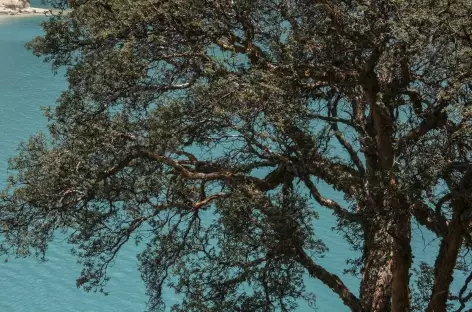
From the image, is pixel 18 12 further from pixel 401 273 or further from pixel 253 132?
pixel 401 273

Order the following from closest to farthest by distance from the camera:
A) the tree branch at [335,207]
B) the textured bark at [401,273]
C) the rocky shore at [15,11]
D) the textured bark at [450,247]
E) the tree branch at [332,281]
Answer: the textured bark at [450,247] < the tree branch at [335,207] < the textured bark at [401,273] < the tree branch at [332,281] < the rocky shore at [15,11]

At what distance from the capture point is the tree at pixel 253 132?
551 cm

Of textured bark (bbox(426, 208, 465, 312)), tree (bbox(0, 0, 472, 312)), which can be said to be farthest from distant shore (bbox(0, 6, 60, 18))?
textured bark (bbox(426, 208, 465, 312))

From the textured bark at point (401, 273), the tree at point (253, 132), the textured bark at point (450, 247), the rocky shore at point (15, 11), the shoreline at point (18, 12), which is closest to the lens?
the textured bark at point (450, 247)

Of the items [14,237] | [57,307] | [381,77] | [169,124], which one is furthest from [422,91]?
[57,307]

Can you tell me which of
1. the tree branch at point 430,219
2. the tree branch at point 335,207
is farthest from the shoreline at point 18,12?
the tree branch at point 430,219

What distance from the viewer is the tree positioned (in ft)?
18.1

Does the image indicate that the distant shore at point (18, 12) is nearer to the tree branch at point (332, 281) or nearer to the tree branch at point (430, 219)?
the tree branch at point (332, 281)

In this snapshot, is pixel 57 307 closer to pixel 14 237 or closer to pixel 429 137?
pixel 14 237

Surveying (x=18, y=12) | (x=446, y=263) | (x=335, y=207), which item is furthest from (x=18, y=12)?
(x=446, y=263)

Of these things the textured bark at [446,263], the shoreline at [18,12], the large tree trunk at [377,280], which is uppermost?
the shoreline at [18,12]

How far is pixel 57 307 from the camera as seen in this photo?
1323cm

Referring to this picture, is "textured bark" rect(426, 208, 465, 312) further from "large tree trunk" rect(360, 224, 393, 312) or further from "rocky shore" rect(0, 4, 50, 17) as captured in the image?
"rocky shore" rect(0, 4, 50, 17)

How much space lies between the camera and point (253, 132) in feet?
19.4
